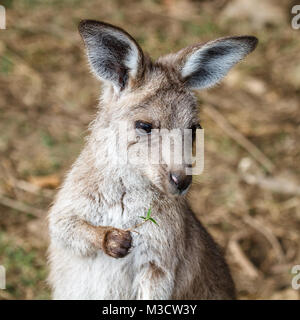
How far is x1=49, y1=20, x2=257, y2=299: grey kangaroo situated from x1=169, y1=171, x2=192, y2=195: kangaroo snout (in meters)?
0.12

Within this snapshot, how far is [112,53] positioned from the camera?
10.4 ft

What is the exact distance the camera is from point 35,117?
19.9ft

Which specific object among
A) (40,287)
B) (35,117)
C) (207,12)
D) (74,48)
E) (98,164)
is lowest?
(40,287)

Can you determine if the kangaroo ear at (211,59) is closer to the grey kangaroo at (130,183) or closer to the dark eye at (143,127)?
the grey kangaroo at (130,183)

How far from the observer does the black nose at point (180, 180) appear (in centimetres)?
283

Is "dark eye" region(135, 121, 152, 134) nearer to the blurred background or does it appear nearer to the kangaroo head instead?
the kangaroo head

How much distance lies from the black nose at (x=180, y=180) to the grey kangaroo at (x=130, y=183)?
0.40ft

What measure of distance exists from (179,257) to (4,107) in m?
3.45

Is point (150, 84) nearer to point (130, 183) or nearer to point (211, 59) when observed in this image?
point (211, 59)

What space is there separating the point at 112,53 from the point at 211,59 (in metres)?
0.61

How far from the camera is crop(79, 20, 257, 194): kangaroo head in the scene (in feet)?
9.75

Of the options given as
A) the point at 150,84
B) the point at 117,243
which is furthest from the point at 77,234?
the point at 150,84
